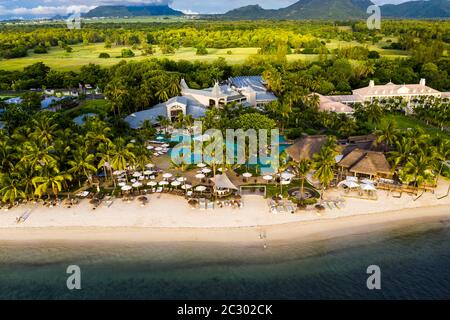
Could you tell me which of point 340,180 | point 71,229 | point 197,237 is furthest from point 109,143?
point 340,180

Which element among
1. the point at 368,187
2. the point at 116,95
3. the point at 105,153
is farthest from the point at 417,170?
the point at 116,95

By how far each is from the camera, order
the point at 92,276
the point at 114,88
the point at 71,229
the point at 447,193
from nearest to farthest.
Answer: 1. the point at 92,276
2. the point at 71,229
3. the point at 447,193
4. the point at 114,88

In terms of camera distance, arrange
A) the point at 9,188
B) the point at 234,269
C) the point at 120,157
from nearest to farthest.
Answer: the point at 234,269 → the point at 9,188 → the point at 120,157

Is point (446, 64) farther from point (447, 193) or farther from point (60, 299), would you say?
point (60, 299)

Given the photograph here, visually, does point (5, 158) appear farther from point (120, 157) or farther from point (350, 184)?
point (350, 184)

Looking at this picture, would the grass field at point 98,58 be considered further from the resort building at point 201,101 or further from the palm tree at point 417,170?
the palm tree at point 417,170

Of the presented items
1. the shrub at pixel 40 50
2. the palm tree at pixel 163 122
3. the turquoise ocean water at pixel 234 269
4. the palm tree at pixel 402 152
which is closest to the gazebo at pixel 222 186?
the turquoise ocean water at pixel 234 269

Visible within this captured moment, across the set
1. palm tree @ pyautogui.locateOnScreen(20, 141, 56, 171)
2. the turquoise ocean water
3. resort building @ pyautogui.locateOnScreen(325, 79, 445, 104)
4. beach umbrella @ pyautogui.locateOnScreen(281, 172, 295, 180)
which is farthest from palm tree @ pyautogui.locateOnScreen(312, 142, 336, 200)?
resort building @ pyautogui.locateOnScreen(325, 79, 445, 104)
